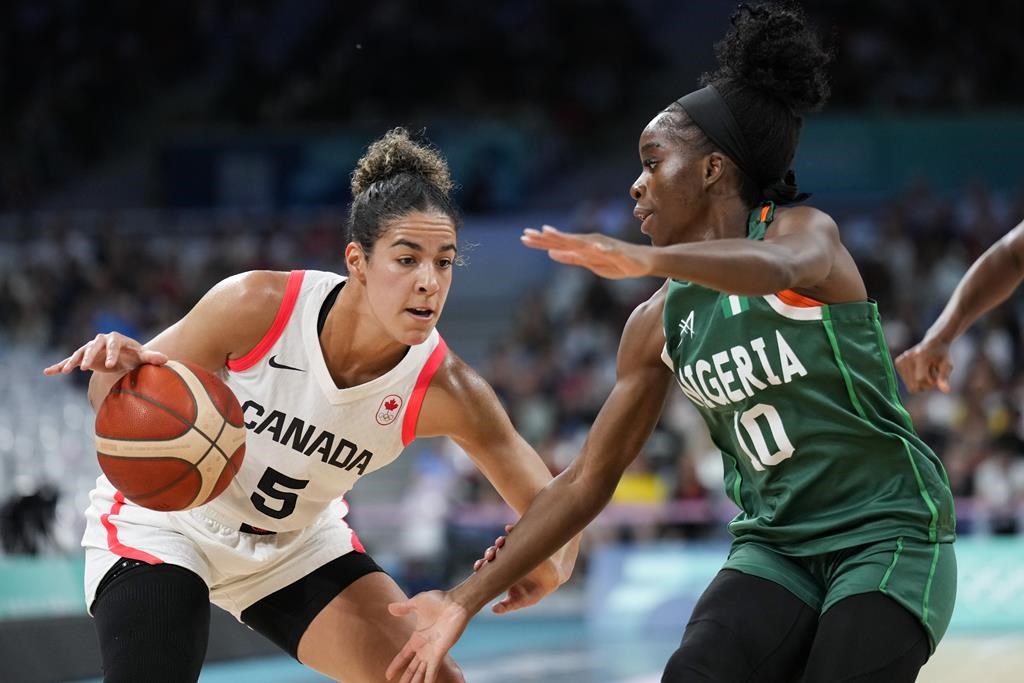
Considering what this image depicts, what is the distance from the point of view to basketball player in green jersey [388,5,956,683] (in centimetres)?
314

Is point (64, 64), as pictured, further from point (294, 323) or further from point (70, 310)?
point (294, 323)

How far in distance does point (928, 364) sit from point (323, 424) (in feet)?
6.16

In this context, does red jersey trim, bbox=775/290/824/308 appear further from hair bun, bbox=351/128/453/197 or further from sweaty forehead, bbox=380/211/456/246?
hair bun, bbox=351/128/453/197

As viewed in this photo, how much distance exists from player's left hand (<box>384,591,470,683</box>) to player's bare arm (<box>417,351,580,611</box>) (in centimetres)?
46

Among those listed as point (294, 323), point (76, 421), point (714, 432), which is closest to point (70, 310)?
point (76, 421)

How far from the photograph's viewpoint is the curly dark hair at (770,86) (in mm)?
3539

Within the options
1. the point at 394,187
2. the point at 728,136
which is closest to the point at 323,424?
the point at 394,187

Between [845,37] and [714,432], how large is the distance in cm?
1318

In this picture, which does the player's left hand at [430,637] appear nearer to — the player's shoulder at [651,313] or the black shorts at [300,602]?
the black shorts at [300,602]

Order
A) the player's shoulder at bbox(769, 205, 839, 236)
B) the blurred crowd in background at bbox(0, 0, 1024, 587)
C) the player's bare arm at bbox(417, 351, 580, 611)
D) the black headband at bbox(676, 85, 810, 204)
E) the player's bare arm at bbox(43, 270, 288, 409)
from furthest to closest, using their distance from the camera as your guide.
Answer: the blurred crowd in background at bbox(0, 0, 1024, 587) → the player's bare arm at bbox(417, 351, 580, 611) → the player's bare arm at bbox(43, 270, 288, 409) → the black headband at bbox(676, 85, 810, 204) → the player's shoulder at bbox(769, 205, 839, 236)

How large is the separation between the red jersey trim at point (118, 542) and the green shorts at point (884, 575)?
5.69ft

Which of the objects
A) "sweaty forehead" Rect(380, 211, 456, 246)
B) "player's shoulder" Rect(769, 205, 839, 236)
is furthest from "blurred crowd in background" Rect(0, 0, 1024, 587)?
"player's shoulder" Rect(769, 205, 839, 236)

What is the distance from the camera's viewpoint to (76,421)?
1162 centimetres

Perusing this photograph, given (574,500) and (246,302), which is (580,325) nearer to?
(246,302)
